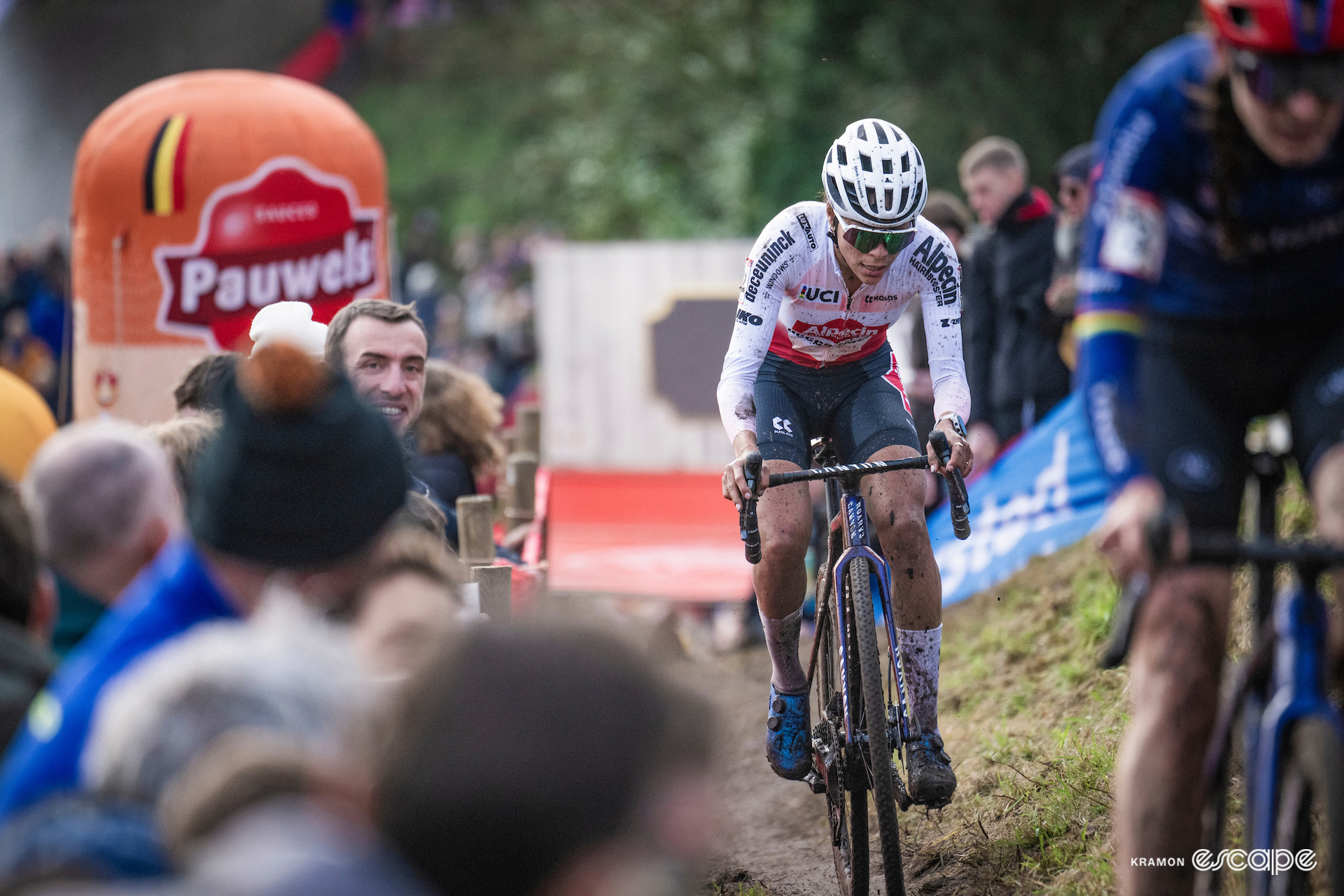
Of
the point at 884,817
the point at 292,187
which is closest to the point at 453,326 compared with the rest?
the point at 292,187

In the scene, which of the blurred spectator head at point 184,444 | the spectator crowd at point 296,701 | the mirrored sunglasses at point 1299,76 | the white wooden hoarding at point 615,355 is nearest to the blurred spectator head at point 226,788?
the spectator crowd at point 296,701

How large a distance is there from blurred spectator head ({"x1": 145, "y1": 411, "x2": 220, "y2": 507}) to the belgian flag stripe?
5040 millimetres

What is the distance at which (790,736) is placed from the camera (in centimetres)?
510

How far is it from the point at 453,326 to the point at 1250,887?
63.9 ft

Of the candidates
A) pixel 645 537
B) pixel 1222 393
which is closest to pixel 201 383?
pixel 1222 393

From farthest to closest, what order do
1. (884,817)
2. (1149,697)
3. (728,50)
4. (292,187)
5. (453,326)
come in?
(728,50), (453,326), (292,187), (884,817), (1149,697)

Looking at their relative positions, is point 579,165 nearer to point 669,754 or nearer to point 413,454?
point 413,454

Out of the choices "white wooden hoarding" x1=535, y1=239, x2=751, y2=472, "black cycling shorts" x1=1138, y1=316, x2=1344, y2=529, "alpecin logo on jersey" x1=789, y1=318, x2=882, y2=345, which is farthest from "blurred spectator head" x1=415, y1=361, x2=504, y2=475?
"white wooden hoarding" x1=535, y1=239, x2=751, y2=472

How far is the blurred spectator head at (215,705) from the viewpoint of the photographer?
6.20 ft

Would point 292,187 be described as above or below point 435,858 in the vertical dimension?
above

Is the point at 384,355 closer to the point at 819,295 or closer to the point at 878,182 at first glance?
the point at 819,295

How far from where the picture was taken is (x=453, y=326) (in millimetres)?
21453

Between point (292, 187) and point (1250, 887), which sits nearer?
point (1250, 887)

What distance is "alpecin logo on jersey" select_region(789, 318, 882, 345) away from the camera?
5121 mm
